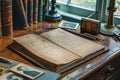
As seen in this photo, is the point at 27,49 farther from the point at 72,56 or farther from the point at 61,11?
the point at 61,11

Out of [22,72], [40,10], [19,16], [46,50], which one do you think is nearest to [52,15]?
[40,10]

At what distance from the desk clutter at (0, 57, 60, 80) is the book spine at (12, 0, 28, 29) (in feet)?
1.30

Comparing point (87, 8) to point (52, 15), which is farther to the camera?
point (87, 8)

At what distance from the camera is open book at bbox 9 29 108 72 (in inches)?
39.5

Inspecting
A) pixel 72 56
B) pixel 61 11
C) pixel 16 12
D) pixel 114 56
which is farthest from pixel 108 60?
pixel 61 11

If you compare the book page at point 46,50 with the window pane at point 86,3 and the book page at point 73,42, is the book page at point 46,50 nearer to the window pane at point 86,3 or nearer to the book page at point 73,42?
the book page at point 73,42

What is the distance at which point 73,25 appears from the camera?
1434 mm

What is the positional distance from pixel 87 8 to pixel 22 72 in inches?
35.0

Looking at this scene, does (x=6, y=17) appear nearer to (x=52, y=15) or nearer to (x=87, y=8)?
(x=52, y=15)

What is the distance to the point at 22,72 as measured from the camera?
924 mm

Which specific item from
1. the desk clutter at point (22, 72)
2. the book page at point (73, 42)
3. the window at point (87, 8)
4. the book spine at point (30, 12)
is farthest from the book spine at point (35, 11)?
the desk clutter at point (22, 72)

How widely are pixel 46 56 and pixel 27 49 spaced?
0.10 m

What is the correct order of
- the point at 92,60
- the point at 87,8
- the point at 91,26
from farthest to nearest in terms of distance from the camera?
the point at 87,8 → the point at 91,26 → the point at 92,60

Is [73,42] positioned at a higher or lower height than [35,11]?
Result: lower
